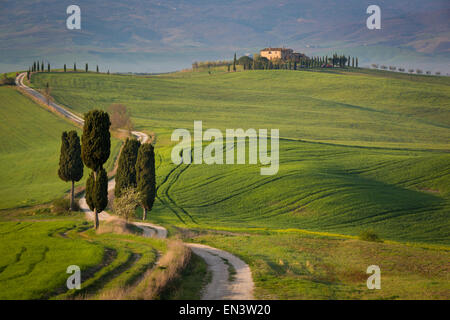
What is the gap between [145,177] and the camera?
2224 inches

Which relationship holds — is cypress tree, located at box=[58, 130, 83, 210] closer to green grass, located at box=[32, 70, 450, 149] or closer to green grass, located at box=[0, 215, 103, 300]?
green grass, located at box=[0, 215, 103, 300]

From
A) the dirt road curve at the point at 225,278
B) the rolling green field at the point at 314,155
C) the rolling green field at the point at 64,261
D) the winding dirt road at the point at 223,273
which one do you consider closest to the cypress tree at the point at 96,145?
the winding dirt road at the point at 223,273

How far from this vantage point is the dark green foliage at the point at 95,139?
4394 centimetres

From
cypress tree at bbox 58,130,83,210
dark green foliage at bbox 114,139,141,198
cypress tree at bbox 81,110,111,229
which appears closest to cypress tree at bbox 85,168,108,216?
cypress tree at bbox 81,110,111,229

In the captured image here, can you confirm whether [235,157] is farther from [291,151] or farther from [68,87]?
[68,87]

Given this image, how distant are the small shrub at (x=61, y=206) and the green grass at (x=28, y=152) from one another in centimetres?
476

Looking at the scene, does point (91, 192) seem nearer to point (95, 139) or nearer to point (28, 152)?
point (95, 139)

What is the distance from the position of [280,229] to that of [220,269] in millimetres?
22567

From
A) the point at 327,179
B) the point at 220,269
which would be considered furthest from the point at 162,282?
the point at 327,179

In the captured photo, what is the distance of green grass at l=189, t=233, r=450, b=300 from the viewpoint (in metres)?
25.9

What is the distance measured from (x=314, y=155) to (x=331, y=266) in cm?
5031

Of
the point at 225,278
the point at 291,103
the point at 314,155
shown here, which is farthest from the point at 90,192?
the point at 291,103

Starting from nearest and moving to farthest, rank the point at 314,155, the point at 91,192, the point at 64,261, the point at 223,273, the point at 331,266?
the point at 64,261, the point at 223,273, the point at 331,266, the point at 91,192, the point at 314,155

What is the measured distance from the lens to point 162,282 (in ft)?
79.3
